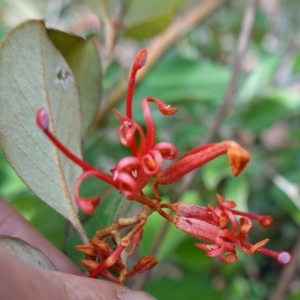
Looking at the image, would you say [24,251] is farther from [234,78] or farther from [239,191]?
[239,191]

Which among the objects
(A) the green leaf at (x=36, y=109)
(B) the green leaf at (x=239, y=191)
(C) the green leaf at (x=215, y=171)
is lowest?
(B) the green leaf at (x=239, y=191)

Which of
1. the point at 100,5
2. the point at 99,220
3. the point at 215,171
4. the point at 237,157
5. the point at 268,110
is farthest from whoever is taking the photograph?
the point at 268,110

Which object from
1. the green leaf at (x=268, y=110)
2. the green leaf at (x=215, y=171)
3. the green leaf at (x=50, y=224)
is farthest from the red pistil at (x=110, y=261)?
the green leaf at (x=268, y=110)

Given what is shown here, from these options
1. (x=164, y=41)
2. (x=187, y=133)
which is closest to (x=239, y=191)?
(x=187, y=133)

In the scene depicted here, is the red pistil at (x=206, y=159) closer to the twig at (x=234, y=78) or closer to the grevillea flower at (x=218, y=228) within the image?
the grevillea flower at (x=218, y=228)

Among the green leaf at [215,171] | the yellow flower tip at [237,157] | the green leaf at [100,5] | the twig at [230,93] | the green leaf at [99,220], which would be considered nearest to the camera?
the yellow flower tip at [237,157]

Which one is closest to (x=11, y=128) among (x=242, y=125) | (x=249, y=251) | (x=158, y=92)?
(x=249, y=251)

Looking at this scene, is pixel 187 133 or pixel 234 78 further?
pixel 187 133
